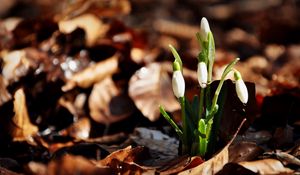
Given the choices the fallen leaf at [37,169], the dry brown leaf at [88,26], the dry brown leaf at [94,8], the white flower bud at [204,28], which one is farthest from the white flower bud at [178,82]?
the dry brown leaf at [94,8]

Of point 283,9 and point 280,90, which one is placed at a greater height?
point 280,90

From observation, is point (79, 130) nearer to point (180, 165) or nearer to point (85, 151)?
point (85, 151)

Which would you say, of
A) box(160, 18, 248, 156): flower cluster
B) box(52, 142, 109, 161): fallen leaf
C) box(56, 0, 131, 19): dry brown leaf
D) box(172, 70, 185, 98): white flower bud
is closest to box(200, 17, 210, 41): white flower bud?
box(160, 18, 248, 156): flower cluster

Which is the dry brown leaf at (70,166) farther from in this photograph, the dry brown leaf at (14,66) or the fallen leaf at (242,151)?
the dry brown leaf at (14,66)

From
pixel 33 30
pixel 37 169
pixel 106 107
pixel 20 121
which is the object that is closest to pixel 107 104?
pixel 106 107

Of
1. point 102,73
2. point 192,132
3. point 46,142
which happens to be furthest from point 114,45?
point 192,132

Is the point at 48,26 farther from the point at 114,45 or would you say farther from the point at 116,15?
the point at 116,15
